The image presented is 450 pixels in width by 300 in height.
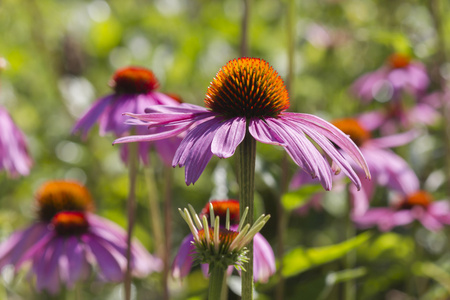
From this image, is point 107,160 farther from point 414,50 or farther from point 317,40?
point 414,50

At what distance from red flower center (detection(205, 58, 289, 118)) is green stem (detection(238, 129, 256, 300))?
0.07 m

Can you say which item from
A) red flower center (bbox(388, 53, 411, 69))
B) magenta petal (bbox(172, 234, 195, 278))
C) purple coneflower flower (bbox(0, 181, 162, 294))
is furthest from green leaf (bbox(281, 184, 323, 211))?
red flower center (bbox(388, 53, 411, 69))

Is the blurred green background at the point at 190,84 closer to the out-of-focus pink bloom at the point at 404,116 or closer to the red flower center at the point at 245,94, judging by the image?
the out-of-focus pink bloom at the point at 404,116

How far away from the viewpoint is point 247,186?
0.57 meters

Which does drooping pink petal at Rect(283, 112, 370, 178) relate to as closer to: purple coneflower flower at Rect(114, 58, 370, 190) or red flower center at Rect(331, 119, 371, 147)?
purple coneflower flower at Rect(114, 58, 370, 190)

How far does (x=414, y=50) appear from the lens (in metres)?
1.17

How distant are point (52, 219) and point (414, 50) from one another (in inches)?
30.0

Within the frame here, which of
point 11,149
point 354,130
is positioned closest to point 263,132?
point 11,149

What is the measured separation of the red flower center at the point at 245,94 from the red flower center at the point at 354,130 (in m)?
0.60

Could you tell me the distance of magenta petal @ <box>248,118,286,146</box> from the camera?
56 cm

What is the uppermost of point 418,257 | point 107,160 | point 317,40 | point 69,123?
point 317,40

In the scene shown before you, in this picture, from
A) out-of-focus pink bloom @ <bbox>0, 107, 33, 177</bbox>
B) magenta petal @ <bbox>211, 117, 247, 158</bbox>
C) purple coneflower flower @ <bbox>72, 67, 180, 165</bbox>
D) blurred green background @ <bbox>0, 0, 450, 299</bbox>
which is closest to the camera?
magenta petal @ <bbox>211, 117, 247, 158</bbox>

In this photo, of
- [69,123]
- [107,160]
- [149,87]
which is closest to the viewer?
[149,87]

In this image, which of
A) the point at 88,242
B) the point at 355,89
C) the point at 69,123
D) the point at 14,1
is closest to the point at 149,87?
the point at 88,242
